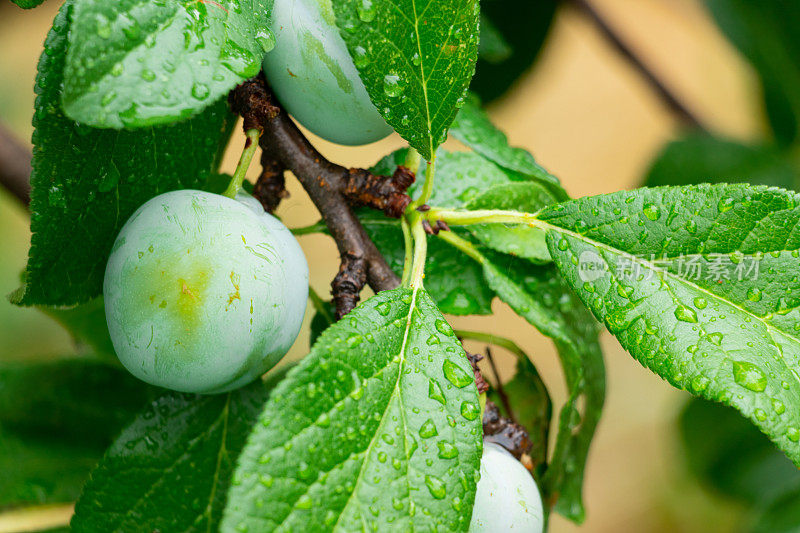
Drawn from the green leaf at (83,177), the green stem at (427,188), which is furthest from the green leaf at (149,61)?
the green stem at (427,188)

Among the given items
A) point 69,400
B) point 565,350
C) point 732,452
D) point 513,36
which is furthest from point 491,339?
point 732,452

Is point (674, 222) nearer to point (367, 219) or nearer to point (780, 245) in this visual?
point (780, 245)

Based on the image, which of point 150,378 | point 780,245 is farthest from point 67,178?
point 780,245

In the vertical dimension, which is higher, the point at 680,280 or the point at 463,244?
the point at 680,280

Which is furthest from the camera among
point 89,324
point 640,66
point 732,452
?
point 732,452

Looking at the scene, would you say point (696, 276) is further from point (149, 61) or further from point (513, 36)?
point (513, 36)

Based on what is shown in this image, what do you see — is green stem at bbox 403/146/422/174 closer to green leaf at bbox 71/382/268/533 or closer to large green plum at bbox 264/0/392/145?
large green plum at bbox 264/0/392/145
